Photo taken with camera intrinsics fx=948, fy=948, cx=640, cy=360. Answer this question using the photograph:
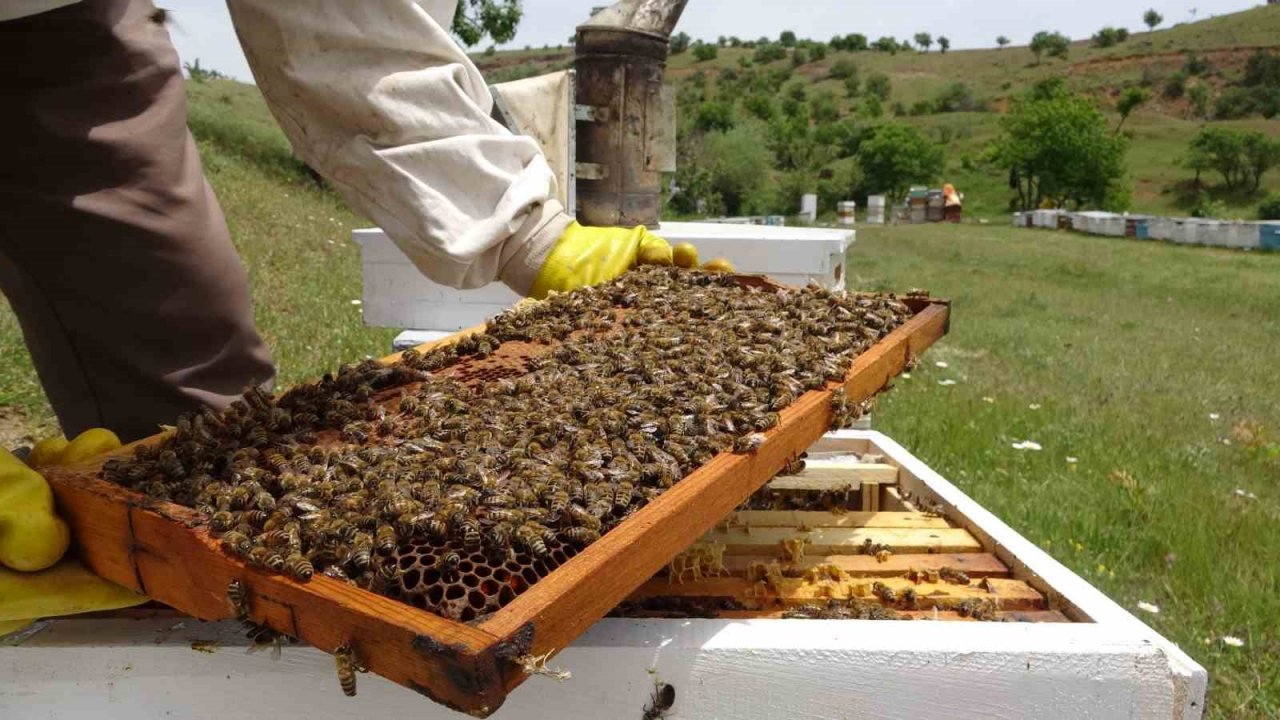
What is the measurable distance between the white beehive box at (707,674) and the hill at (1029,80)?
136 feet

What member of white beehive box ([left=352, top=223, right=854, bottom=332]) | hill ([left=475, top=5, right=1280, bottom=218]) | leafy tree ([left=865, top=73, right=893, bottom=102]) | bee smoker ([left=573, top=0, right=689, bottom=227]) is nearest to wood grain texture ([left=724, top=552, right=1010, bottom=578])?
white beehive box ([left=352, top=223, right=854, bottom=332])

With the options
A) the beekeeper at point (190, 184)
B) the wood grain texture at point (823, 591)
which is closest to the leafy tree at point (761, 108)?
the beekeeper at point (190, 184)

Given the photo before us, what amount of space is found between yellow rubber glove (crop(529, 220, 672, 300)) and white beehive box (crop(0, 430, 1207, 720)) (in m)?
1.43

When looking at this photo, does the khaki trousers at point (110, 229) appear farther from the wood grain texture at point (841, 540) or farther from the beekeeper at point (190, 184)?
the wood grain texture at point (841, 540)

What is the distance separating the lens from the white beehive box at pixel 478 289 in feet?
13.9

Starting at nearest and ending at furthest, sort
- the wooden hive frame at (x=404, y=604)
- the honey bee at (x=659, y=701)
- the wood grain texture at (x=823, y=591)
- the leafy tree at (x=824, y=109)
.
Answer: the wooden hive frame at (x=404, y=604)
the honey bee at (x=659, y=701)
the wood grain texture at (x=823, y=591)
the leafy tree at (x=824, y=109)

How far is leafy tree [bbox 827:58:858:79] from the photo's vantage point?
104875mm

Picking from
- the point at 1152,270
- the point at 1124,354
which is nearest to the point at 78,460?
the point at 1124,354

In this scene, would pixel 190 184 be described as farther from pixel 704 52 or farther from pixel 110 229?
pixel 704 52

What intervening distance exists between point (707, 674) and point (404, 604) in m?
0.58

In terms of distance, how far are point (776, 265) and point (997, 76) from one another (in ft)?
345

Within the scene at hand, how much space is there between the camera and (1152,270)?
1775 cm

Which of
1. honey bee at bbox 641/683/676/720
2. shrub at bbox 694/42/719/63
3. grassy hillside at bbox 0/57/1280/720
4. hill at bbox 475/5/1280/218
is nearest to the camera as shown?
A: honey bee at bbox 641/683/676/720

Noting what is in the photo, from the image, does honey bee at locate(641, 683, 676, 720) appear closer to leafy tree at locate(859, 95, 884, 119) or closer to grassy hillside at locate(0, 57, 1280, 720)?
grassy hillside at locate(0, 57, 1280, 720)
